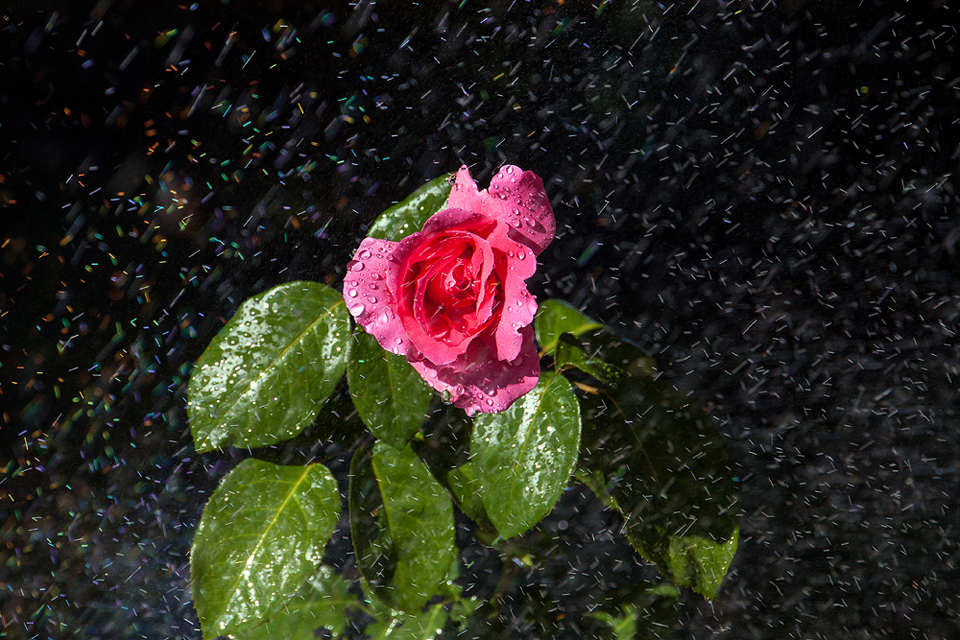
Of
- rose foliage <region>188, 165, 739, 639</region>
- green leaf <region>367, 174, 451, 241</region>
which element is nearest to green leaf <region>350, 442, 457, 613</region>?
rose foliage <region>188, 165, 739, 639</region>

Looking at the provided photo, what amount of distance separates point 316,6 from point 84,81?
106 millimetres

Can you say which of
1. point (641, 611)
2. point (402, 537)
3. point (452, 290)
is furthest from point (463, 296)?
point (641, 611)

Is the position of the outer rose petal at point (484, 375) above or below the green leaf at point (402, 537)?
above

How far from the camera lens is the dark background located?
10.7 inches

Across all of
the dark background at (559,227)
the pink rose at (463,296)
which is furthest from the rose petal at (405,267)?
the dark background at (559,227)

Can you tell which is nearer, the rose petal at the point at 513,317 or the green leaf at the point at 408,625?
the rose petal at the point at 513,317

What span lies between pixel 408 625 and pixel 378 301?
19cm

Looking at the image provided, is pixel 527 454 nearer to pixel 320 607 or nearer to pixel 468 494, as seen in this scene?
pixel 468 494

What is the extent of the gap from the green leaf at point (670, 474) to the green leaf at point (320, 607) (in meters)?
0.15

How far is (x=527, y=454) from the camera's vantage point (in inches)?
8.9

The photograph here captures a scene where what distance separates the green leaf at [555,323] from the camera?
273mm

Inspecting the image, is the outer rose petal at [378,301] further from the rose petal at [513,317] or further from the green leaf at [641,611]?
the green leaf at [641,611]

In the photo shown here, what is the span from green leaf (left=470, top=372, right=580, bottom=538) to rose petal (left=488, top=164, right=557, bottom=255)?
0.06 meters

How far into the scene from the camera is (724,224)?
0.29 m
